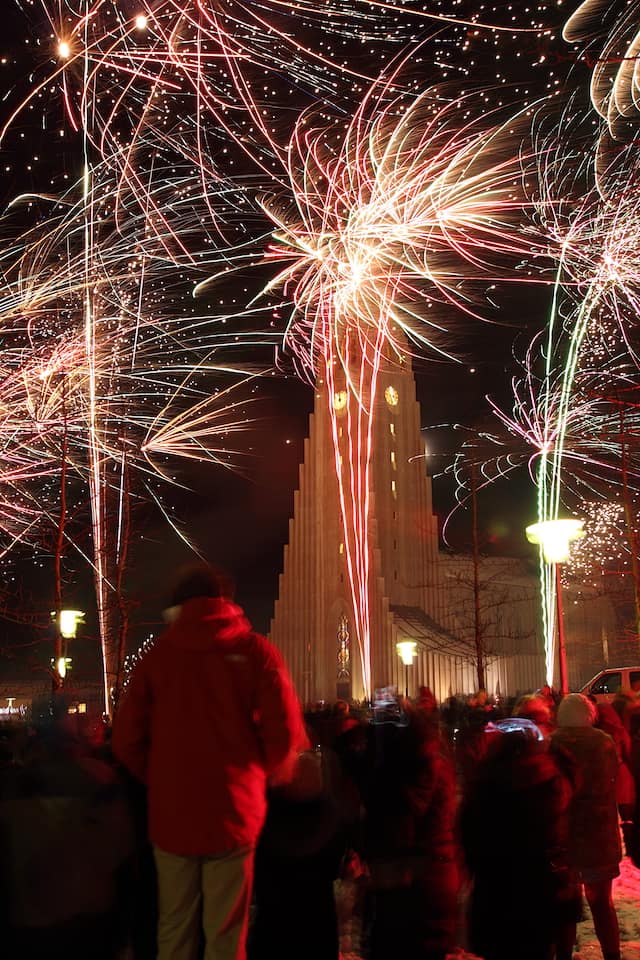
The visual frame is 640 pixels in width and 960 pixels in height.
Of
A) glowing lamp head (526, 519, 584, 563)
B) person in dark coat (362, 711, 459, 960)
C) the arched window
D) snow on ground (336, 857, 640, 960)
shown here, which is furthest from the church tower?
person in dark coat (362, 711, 459, 960)

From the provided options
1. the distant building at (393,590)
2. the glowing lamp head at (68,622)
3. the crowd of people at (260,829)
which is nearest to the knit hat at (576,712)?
the crowd of people at (260,829)

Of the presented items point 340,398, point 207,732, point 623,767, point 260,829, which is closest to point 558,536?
point 623,767

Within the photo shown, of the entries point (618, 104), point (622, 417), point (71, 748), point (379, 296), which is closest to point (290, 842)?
point (71, 748)

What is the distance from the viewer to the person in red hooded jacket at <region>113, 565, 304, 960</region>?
11.6ft

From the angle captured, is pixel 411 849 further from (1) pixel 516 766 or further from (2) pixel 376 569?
(2) pixel 376 569

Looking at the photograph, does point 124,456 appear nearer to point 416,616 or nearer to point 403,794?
point 403,794

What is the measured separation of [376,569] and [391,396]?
11.2 metres

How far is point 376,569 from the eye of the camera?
48688 mm

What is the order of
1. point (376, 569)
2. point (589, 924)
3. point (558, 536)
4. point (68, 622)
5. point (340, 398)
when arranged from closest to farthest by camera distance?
point (589, 924) < point (558, 536) < point (68, 622) < point (376, 569) < point (340, 398)

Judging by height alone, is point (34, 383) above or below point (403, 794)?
above

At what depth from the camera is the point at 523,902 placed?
4609 millimetres

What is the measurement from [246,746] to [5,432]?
14.3 metres

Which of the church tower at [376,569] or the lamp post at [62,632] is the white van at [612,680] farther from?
the church tower at [376,569]

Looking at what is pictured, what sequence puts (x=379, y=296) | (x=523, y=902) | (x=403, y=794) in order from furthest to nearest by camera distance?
(x=379, y=296) → (x=403, y=794) → (x=523, y=902)
